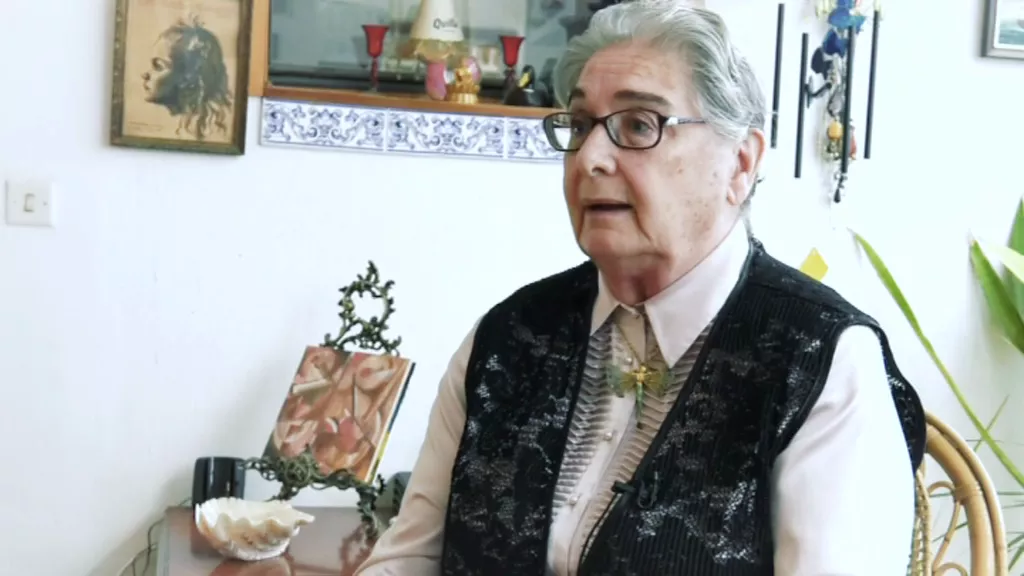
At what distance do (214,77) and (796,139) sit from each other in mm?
1133

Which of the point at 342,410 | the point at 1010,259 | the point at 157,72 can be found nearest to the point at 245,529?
the point at 342,410

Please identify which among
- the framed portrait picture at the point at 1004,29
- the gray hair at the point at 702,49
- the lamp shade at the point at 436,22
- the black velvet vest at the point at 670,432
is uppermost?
the framed portrait picture at the point at 1004,29

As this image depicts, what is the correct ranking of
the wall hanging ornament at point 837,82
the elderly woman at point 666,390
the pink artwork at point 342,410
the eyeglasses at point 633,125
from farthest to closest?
the wall hanging ornament at point 837,82
the pink artwork at point 342,410
the eyeglasses at point 633,125
the elderly woman at point 666,390

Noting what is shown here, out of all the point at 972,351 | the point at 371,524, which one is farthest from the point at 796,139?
the point at 371,524

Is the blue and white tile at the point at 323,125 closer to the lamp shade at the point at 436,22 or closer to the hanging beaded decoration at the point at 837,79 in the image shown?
the lamp shade at the point at 436,22

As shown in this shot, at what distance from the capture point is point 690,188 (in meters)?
1.30

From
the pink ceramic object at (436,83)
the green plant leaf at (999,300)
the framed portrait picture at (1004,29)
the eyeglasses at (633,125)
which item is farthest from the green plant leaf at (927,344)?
the eyeglasses at (633,125)

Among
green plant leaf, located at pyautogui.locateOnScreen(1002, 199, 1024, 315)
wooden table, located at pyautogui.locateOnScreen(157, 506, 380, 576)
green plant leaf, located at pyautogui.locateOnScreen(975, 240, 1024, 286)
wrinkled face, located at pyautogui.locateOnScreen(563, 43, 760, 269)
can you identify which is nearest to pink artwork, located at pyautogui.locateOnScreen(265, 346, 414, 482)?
wooden table, located at pyautogui.locateOnScreen(157, 506, 380, 576)

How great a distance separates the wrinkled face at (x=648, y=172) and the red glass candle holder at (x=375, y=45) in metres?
0.97

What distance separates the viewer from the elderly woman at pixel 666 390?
1.18 meters

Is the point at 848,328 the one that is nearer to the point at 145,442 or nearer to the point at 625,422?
the point at 625,422

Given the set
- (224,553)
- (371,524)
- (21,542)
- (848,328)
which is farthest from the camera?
(21,542)

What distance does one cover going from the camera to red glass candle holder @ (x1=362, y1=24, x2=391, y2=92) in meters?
2.22

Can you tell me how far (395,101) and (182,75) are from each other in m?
0.38
